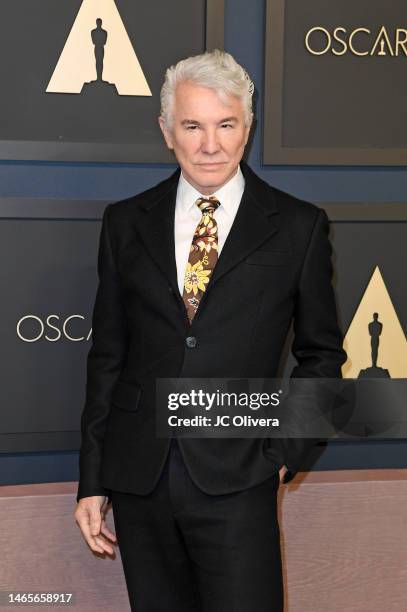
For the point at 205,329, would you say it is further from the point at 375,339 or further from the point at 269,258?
the point at 375,339

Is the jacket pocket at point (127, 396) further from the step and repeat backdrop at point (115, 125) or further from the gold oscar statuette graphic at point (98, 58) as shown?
the gold oscar statuette graphic at point (98, 58)

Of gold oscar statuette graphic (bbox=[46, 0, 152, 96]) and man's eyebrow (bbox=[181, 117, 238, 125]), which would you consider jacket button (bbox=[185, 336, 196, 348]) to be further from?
gold oscar statuette graphic (bbox=[46, 0, 152, 96])

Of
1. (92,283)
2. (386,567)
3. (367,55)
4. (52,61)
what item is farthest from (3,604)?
(367,55)

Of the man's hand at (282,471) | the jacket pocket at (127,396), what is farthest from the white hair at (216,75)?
the man's hand at (282,471)

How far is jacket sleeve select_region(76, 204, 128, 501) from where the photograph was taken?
5.84 feet

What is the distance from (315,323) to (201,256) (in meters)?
0.27

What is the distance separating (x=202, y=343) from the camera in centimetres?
166

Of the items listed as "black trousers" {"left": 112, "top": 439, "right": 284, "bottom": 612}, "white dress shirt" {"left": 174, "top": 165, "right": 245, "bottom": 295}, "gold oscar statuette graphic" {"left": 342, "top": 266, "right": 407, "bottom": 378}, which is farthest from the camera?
"gold oscar statuette graphic" {"left": 342, "top": 266, "right": 407, "bottom": 378}

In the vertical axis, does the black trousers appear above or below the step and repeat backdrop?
below

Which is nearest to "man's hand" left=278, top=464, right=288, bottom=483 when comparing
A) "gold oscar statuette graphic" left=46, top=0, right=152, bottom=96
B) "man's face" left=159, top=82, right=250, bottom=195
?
"man's face" left=159, top=82, right=250, bottom=195

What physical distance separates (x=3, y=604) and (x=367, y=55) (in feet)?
6.12

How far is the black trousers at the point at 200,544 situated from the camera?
5.38 ft

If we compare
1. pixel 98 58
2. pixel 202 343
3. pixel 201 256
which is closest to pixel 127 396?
pixel 202 343

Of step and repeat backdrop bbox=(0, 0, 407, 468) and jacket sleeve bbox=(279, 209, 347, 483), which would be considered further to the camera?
step and repeat backdrop bbox=(0, 0, 407, 468)
